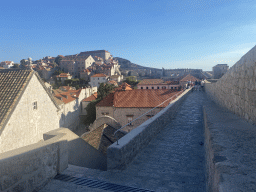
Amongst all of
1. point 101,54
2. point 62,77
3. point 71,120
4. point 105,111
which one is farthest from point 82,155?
point 101,54

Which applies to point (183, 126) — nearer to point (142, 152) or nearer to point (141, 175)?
point (142, 152)

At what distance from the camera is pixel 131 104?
21.7 metres

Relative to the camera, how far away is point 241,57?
479cm

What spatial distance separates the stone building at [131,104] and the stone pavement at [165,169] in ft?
51.0

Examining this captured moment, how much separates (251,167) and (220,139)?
1110 mm

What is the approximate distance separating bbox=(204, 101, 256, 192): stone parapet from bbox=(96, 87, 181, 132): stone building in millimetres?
16762

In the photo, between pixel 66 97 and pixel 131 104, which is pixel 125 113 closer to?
pixel 131 104

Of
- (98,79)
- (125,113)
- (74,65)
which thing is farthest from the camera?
(74,65)

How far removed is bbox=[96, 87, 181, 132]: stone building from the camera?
21337mm

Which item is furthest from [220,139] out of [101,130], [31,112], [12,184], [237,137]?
[31,112]

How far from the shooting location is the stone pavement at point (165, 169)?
311 cm

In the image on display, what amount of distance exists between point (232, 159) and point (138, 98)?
20127mm

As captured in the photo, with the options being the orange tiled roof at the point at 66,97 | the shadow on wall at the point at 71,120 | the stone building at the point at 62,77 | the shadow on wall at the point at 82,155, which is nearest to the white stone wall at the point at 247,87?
the shadow on wall at the point at 82,155

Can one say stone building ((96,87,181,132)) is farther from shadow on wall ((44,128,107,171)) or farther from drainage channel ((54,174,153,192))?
drainage channel ((54,174,153,192))
